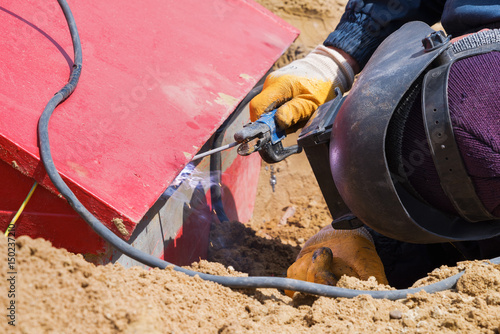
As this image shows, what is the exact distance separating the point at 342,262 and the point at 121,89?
1.21m

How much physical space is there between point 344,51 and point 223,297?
1.48 m

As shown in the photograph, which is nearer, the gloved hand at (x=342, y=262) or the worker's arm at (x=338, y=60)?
the gloved hand at (x=342, y=262)

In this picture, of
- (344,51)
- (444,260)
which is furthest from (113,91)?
(444,260)

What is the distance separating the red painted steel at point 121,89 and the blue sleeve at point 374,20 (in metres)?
0.48

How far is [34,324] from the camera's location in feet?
3.42

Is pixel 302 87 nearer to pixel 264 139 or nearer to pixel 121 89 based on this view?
pixel 264 139

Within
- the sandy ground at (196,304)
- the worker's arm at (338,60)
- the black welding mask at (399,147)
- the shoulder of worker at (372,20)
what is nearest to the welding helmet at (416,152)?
the black welding mask at (399,147)

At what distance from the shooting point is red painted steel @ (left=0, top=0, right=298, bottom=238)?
1572mm

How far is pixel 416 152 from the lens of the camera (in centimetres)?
149

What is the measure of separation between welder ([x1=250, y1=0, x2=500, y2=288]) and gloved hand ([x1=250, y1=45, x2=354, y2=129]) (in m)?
0.09

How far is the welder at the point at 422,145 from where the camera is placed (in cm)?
138

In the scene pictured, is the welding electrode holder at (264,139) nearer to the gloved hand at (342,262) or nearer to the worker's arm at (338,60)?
the worker's arm at (338,60)

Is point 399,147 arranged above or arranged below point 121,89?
above

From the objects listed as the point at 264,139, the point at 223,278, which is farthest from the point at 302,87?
the point at 223,278
